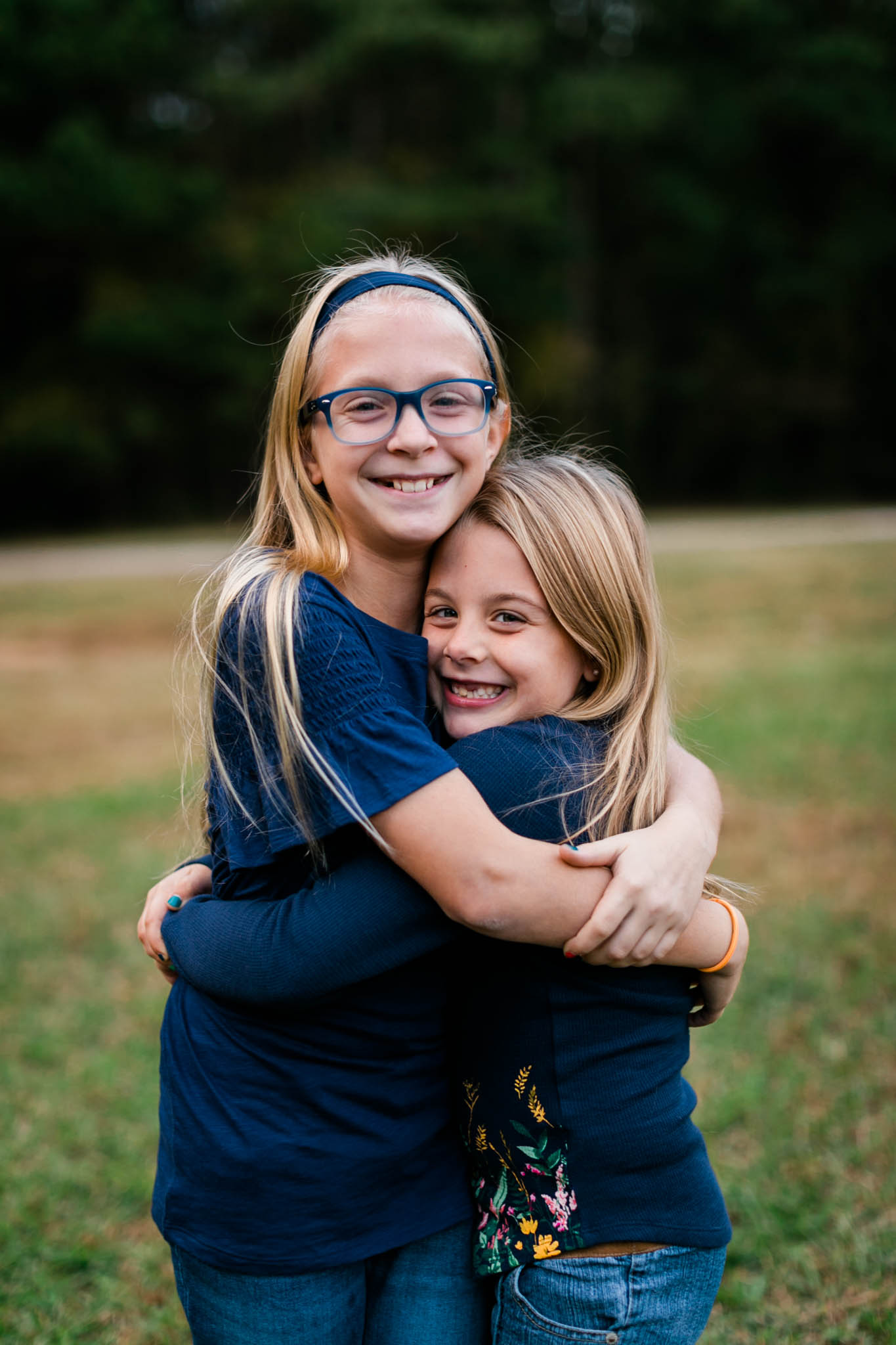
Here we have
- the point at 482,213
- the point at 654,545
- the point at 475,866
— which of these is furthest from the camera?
the point at 482,213

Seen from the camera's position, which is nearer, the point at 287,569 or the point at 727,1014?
the point at 287,569

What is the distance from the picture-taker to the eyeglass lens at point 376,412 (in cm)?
180

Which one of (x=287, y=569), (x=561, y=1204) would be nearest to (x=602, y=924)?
(x=561, y=1204)

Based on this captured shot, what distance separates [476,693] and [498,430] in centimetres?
49

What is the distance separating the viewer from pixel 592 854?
1.56 m

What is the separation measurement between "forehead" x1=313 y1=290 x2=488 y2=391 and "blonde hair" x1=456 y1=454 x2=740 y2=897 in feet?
0.73

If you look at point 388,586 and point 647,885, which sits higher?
point 388,586

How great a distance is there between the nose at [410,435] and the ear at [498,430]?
0.59 feet

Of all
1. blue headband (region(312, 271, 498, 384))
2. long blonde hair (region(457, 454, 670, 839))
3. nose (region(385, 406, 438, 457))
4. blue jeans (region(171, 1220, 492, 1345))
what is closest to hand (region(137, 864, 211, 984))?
blue jeans (region(171, 1220, 492, 1345))

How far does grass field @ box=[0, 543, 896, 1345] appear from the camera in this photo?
2.83 m

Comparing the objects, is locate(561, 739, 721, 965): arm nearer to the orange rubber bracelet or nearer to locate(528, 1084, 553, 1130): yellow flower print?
the orange rubber bracelet

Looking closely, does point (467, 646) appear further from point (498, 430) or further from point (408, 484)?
point (498, 430)

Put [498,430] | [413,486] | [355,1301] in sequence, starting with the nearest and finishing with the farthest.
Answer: [355,1301]
[413,486]
[498,430]

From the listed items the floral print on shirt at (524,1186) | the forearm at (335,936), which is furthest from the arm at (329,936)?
the floral print on shirt at (524,1186)
